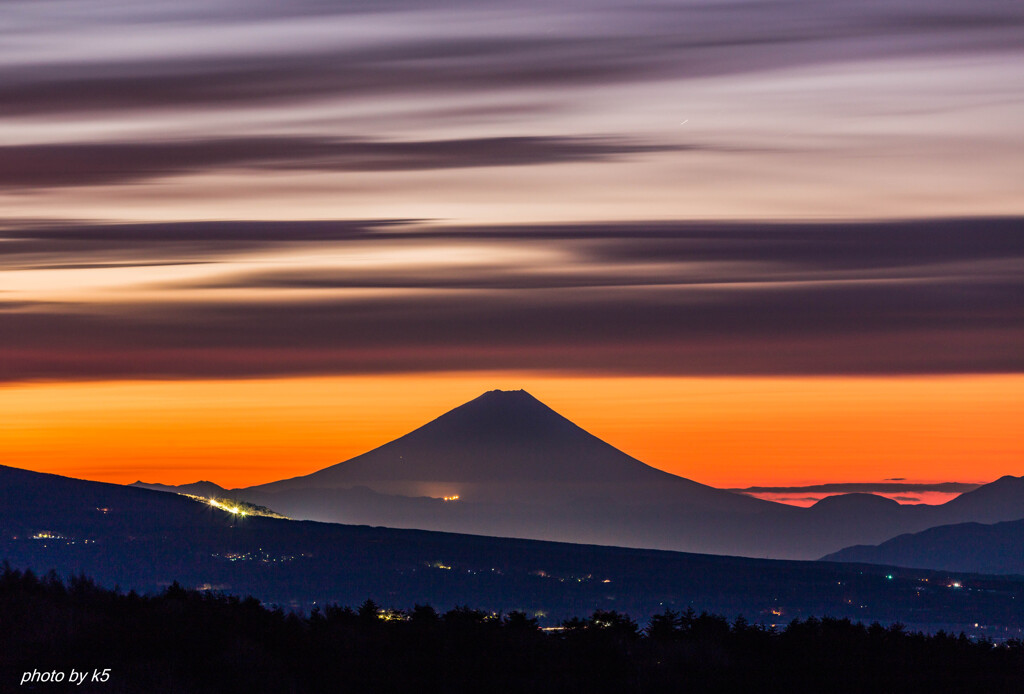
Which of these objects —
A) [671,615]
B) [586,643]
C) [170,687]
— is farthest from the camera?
[671,615]

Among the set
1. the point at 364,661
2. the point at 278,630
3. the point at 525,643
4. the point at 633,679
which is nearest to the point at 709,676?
the point at 633,679

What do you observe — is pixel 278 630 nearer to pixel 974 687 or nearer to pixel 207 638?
pixel 207 638

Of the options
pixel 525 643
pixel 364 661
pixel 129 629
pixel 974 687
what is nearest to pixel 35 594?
pixel 129 629

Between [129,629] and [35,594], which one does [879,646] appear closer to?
[129,629]

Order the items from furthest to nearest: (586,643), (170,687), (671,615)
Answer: (671,615) → (586,643) → (170,687)

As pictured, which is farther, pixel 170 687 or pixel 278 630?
pixel 278 630

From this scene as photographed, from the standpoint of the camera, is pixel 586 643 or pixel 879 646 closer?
pixel 586 643
